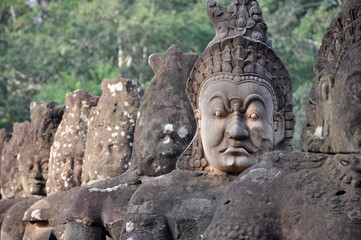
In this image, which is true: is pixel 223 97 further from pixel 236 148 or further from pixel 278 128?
pixel 278 128

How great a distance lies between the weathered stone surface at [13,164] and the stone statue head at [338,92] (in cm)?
976

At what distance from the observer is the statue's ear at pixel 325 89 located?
4242 millimetres

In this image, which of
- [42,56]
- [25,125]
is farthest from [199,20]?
[25,125]

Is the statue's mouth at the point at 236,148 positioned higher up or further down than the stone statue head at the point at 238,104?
further down

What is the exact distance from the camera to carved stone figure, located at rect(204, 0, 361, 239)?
12.8ft

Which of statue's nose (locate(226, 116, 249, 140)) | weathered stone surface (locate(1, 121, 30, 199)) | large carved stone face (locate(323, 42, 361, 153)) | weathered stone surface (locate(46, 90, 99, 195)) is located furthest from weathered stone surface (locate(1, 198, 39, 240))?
large carved stone face (locate(323, 42, 361, 153))

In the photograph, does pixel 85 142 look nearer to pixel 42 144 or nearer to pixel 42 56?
pixel 42 144

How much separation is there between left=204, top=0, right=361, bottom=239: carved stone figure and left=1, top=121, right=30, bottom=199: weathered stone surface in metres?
9.85

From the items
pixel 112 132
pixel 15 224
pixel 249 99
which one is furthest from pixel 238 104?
pixel 15 224

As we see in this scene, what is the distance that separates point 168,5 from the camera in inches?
1086

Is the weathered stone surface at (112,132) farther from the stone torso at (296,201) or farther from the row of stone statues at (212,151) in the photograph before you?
the stone torso at (296,201)

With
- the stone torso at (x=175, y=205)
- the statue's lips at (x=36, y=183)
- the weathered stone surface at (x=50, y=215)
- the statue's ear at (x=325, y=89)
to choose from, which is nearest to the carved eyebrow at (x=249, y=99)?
the stone torso at (x=175, y=205)

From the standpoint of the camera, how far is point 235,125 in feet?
21.2

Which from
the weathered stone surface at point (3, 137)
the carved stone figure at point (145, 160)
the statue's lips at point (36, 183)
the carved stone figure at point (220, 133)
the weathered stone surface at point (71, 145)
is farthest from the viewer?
the weathered stone surface at point (3, 137)
